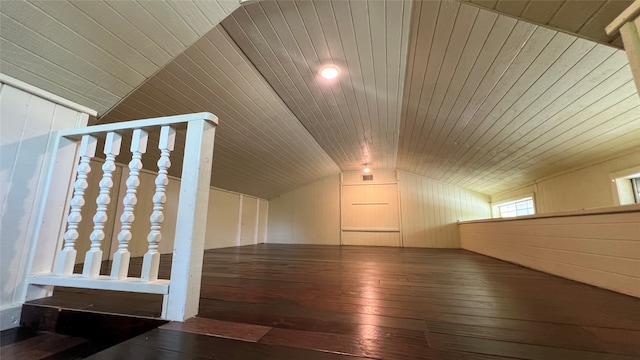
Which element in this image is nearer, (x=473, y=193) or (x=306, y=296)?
(x=306, y=296)

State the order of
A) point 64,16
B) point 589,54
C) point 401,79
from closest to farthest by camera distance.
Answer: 1. point 64,16
2. point 589,54
3. point 401,79

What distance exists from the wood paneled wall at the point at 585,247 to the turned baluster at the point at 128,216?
9.38ft

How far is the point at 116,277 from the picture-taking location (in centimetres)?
105

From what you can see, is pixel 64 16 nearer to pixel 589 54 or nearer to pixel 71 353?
pixel 71 353

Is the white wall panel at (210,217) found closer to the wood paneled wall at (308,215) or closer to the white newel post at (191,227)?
the wood paneled wall at (308,215)

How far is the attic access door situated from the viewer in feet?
19.4

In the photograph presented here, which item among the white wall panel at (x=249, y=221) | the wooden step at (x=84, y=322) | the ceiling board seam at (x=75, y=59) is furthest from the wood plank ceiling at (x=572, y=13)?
the white wall panel at (x=249, y=221)

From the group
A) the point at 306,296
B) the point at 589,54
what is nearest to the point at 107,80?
the point at 306,296

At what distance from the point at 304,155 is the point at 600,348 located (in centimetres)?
422

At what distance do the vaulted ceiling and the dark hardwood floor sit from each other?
4.06 ft

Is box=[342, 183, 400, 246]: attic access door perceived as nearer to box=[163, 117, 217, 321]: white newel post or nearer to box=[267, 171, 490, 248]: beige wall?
box=[267, 171, 490, 248]: beige wall

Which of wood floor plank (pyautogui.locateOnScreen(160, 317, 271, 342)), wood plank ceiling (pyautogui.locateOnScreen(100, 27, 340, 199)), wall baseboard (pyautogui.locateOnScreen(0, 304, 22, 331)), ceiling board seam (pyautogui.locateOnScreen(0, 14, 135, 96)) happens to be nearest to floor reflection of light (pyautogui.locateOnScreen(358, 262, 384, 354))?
wood floor plank (pyautogui.locateOnScreen(160, 317, 271, 342))

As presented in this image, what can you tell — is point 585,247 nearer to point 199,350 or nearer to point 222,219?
point 199,350

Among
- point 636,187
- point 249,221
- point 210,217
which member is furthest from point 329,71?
point 249,221
